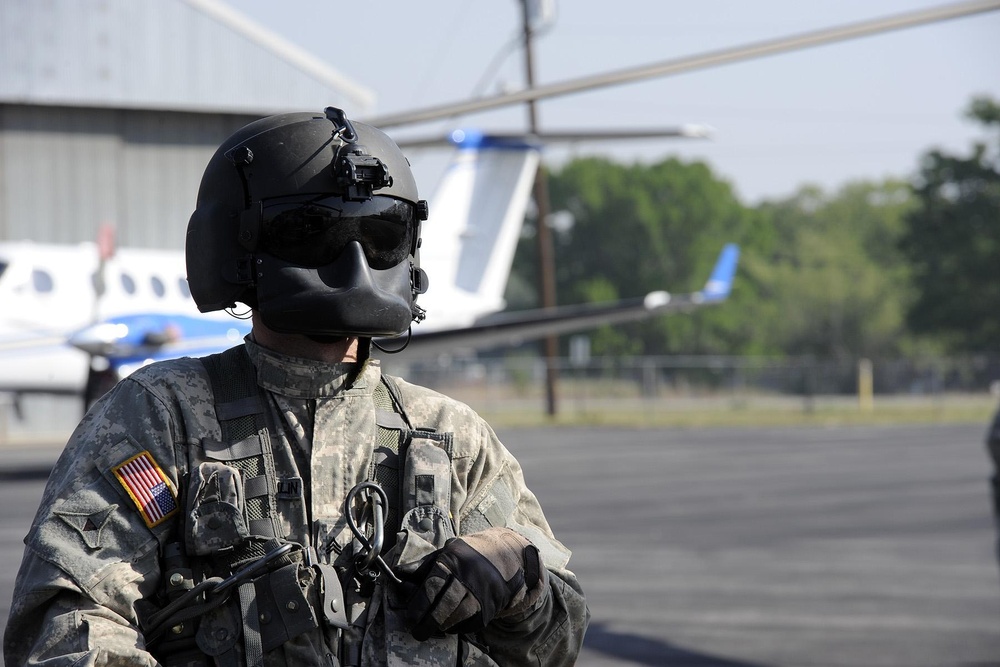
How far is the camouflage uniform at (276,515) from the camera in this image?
184 centimetres

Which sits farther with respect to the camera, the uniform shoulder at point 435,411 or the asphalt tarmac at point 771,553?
the asphalt tarmac at point 771,553

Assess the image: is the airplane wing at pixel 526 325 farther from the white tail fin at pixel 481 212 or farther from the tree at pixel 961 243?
the tree at pixel 961 243

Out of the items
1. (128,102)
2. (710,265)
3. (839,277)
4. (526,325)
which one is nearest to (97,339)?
(526,325)

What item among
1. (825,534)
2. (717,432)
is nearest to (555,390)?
(717,432)

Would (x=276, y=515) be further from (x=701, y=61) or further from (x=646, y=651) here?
(x=646, y=651)

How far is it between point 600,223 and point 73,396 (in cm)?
6441

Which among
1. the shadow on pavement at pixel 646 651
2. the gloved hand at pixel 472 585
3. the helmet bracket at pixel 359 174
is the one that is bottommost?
the shadow on pavement at pixel 646 651

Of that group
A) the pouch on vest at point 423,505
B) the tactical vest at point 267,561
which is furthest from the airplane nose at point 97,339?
the pouch on vest at point 423,505

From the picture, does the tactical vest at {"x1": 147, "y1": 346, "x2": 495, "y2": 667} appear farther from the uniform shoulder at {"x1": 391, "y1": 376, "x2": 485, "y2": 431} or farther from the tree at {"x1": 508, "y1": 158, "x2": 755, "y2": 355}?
the tree at {"x1": 508, "y1": 158, "x2": 755, "y2": 355}

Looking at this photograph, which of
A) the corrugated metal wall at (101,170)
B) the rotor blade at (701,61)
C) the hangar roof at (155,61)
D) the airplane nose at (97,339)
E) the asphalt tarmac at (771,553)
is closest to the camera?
the rotor blade at (701,61)

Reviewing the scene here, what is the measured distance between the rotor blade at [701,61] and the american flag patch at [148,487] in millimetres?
2353

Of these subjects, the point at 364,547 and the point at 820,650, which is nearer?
the point at 364,547

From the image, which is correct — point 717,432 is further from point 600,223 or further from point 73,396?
point 600,223

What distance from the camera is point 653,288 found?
7956cm
